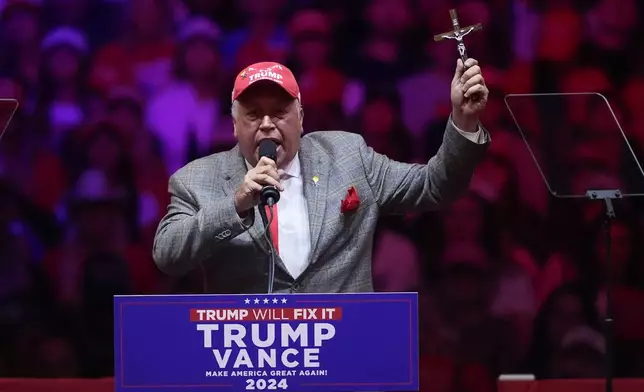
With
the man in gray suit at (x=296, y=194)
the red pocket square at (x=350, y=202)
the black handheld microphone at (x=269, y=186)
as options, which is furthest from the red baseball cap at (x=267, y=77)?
the red pocket square at (x=350, y=202)

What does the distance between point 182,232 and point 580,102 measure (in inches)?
57.1

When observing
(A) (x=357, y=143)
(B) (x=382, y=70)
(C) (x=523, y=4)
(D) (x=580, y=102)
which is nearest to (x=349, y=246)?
(A) (x=357, y=143)

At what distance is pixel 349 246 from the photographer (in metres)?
2.63

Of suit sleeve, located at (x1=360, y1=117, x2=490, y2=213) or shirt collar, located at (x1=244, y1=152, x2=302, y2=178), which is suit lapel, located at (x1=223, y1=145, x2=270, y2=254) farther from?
suit sleeve, located at (x1=360, y1=117, x2=490, y2=213)

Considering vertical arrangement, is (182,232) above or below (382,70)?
below

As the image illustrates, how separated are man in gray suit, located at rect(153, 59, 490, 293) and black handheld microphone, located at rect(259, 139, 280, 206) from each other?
0.08 metres

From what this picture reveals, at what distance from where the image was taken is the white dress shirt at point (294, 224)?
8.39 feet

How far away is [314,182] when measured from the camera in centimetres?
265

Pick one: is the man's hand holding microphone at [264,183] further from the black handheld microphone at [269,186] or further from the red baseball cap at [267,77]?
the red baseball cap at [267,77]

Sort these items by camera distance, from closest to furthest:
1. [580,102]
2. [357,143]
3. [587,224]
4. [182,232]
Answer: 1. [182,232]
2. [357,143]
3. [580,102]
4. [587,224]

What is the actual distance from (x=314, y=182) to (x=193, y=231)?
0.39m

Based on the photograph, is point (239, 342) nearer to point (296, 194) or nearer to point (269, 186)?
point (269, 186)

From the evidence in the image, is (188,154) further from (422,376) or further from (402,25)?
(422,376)

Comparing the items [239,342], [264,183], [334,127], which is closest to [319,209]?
[264,183]
